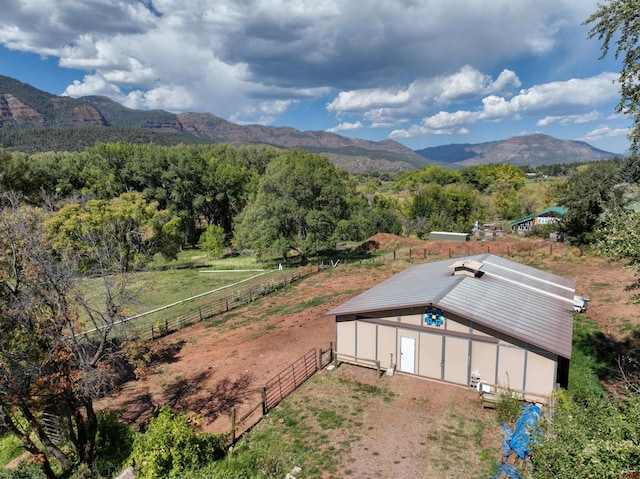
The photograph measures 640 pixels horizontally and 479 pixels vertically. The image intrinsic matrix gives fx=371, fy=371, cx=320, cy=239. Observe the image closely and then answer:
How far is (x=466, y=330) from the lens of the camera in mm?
14797

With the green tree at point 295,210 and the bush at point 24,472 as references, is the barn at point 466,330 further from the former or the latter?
the green tree at point 295,210

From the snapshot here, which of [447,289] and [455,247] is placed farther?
[455,247]

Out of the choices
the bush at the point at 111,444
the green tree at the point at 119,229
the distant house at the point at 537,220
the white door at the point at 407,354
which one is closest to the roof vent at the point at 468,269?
the white door at the point at 407,354

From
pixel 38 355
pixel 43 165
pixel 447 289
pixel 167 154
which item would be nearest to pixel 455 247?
pixel 447 289

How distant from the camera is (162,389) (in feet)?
54.4

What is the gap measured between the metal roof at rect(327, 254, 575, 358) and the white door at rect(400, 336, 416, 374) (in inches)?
63.0

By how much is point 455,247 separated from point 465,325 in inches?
1037

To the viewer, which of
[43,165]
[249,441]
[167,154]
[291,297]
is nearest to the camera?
[249,441]

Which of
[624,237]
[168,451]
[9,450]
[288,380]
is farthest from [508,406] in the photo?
[9,450]

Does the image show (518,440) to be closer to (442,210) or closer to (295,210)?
(295,210)

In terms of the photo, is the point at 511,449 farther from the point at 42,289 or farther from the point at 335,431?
the point at 42,289

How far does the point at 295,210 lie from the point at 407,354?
24.3m

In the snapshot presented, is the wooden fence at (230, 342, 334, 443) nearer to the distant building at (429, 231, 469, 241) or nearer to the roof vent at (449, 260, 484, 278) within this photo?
the roof vent at (449, 260, 484, 278)

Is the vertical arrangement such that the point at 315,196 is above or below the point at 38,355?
above
